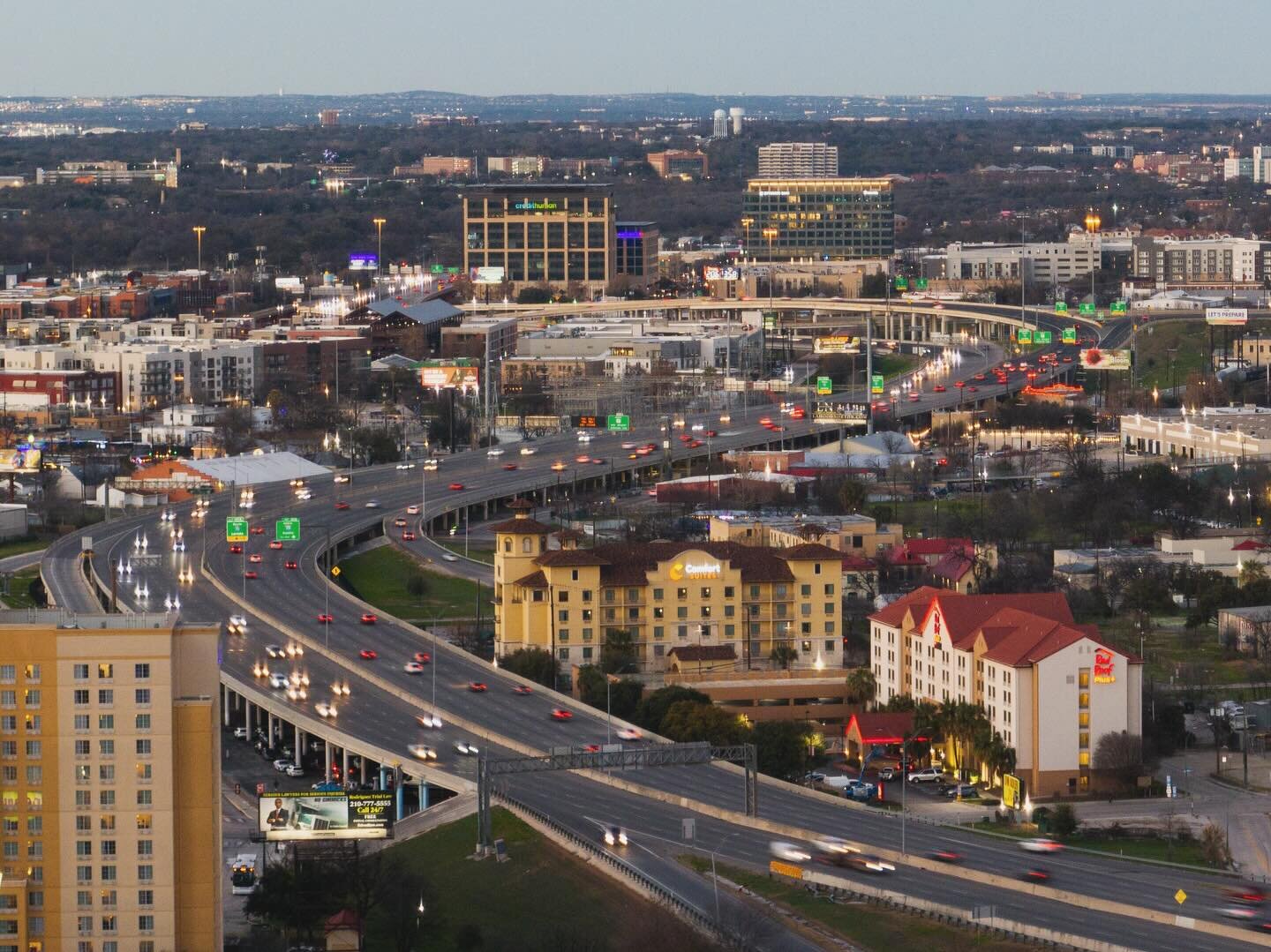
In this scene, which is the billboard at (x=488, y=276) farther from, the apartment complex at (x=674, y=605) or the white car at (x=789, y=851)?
the white car at (x=789, y=851)

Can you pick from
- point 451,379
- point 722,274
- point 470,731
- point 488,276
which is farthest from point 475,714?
point 722,274

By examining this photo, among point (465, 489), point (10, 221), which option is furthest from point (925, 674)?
point (10, 221)

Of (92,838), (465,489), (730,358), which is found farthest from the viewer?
(730,358)

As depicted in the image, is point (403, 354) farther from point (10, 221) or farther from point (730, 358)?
point (10, 221)

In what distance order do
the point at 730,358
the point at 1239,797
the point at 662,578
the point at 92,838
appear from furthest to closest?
the point at 730,358 < the point at 662,578 < the point at 1239,797 < the point at 92,838

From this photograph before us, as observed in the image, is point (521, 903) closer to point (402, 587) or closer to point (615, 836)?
point (615, 836)

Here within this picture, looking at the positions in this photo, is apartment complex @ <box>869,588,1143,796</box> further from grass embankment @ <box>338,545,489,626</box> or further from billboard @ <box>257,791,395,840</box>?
grass embankment @ <box>338,545,489,626</box>

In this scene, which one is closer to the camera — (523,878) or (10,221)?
(523,878)
